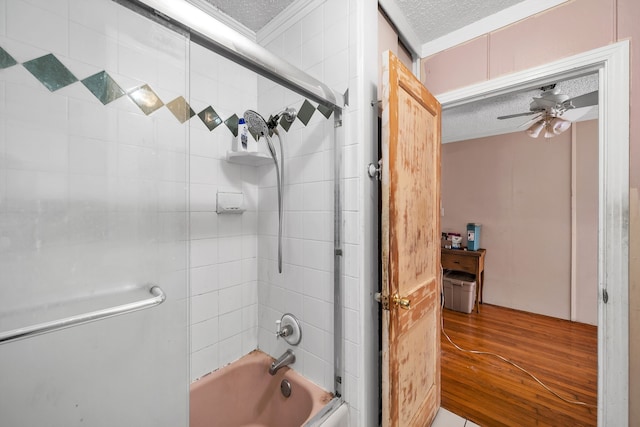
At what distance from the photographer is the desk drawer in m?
3.21

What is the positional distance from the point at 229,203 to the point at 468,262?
3.08m

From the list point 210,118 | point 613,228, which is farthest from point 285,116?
point 613,228

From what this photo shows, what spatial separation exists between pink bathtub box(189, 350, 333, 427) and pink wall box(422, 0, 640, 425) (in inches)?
54.7

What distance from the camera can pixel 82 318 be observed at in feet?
2.13

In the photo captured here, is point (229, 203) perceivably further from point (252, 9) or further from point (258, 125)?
point (252, 9)

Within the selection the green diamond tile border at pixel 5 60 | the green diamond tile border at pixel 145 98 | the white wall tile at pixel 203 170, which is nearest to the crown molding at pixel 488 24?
the white wall tile at pixel 203 170

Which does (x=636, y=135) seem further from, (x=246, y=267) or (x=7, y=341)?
(x=7, y=341)

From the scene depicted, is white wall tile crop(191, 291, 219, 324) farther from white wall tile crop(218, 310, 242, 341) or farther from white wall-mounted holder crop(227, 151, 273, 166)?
white wall-mounted holder crop(227, 151, 273, 166)

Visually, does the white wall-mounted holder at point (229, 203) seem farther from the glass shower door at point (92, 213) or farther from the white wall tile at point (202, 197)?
the glass shower door at point (92, 213)

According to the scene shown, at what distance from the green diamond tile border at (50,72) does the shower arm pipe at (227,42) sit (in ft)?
0.92

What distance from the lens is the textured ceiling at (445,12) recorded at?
1.34 m

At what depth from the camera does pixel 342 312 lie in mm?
1200

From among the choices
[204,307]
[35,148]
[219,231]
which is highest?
[35,148]

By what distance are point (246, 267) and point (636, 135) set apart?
196cm
